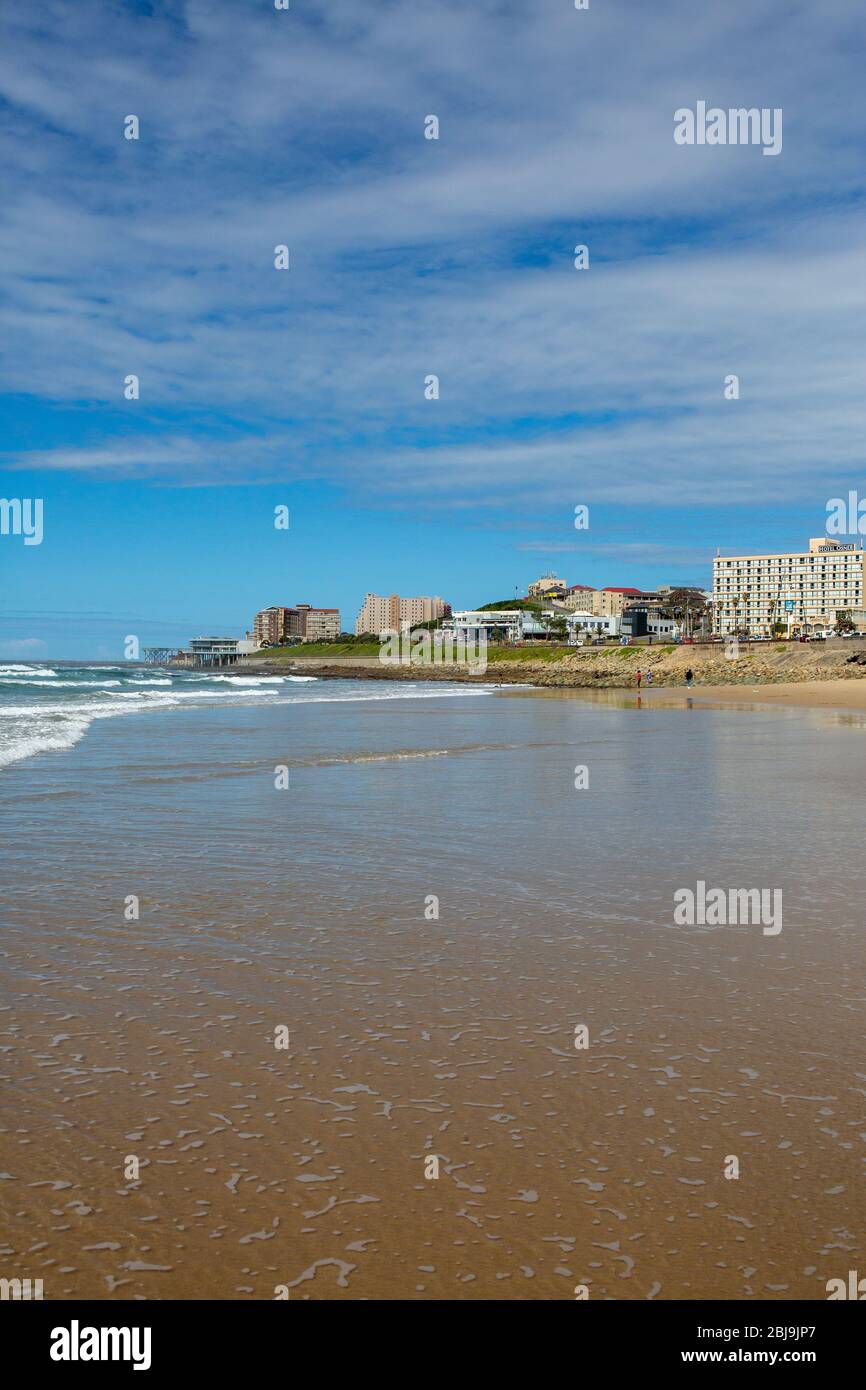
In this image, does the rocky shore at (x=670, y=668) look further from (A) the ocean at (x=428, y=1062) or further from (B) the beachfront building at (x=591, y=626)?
(A) the ocean at (x=428, y=1062)

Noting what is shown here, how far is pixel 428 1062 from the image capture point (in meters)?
4.79

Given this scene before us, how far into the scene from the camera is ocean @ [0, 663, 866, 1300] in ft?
10.9

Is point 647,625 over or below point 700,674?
over

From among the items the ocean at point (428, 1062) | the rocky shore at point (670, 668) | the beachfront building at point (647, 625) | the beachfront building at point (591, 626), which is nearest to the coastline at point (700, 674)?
the rocky shore at point (670, 668)

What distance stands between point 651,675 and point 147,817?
88721 mm

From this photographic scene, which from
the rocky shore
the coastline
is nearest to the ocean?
the coastline

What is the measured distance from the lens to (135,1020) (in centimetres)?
537

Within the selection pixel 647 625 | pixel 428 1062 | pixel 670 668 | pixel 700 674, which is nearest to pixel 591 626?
pixel 647 625

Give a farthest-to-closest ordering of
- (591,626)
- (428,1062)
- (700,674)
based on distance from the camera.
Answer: (591,626)
(700,674)
(428,1062)

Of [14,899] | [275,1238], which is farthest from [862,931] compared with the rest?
[14,899]

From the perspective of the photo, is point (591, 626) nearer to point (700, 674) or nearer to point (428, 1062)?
point (700, 674)

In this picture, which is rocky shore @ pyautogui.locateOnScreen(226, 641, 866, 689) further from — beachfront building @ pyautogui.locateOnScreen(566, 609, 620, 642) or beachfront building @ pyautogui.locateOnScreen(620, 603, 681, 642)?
beachfront building @ pyautogui.locateOnScreen(566, 609, 620, 642)

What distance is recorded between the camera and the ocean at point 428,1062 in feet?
10.9
